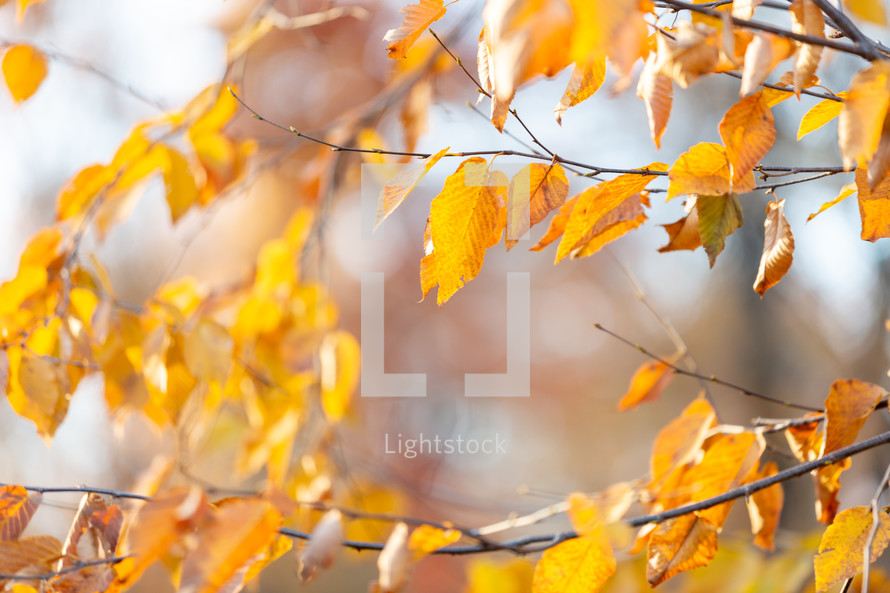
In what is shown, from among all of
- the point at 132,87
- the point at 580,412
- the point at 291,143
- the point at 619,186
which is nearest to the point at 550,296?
the point at 580,412

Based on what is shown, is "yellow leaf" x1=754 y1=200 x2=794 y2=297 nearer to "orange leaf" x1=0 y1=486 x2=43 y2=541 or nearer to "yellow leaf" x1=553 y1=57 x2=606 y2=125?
"yellow leaf" x1=553 y1=57 x2=606 y2=125

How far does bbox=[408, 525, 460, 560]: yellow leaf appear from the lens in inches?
18.7

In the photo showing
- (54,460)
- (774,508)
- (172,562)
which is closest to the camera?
(774,508)

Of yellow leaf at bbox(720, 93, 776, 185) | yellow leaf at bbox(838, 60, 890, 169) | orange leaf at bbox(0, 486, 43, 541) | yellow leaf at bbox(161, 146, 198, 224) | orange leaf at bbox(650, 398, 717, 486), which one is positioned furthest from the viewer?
yellow leaf at bbox(161, 146, 198, 224)

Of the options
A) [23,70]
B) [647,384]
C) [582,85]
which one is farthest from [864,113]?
[23,70]

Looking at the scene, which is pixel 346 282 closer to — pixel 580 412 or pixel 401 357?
pixel 401 357

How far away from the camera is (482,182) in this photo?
425 mm

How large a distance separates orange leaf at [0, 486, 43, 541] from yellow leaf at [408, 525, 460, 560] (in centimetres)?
34

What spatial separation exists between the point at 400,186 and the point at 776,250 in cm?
29

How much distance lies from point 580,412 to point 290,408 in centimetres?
417

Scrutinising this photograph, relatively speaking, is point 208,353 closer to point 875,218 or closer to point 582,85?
point 582,85

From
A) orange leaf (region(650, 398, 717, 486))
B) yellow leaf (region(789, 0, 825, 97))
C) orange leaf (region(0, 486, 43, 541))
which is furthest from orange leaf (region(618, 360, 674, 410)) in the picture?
orange leaf (region(0, 486, 43, 541))

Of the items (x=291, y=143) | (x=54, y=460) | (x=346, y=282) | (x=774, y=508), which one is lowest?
(x=54, y=460)

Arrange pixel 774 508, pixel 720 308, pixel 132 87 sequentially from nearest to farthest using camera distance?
pixel 774 508
pixel 132 87
pixel 720 308
